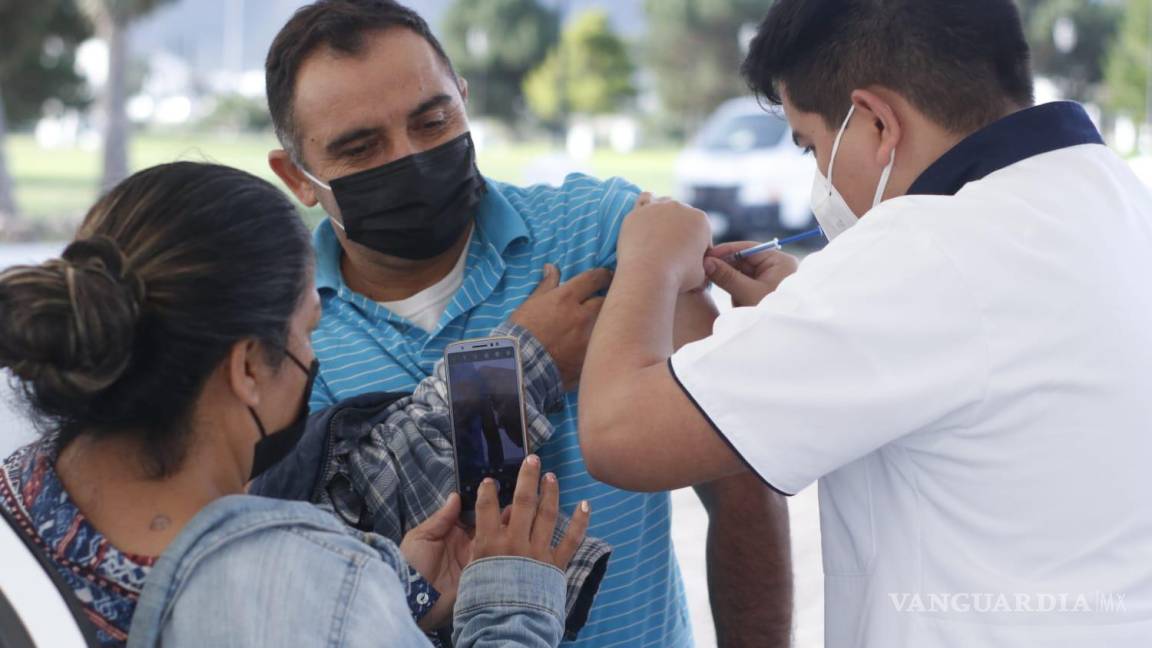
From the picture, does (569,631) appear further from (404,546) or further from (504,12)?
(504,12)

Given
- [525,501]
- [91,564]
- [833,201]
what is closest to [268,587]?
[91,564]

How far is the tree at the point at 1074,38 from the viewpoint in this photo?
103ft

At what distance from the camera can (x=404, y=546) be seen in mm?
1553

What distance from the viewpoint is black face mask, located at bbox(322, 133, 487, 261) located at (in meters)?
1.95

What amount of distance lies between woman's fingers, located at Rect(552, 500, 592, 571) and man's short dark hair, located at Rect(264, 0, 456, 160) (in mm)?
850

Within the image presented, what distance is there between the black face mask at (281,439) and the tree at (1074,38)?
3271 centimetres

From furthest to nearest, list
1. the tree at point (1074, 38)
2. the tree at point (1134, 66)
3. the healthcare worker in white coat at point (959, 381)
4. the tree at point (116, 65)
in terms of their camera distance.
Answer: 1. the tree at point (1074, 38)
2. the tree at point (1134, 66)
3. the tree at point (116, 65)
4. the healthcare worker in white coat at point (959, 381)

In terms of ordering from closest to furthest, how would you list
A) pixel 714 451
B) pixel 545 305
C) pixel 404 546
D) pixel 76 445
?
1. pixel 76 445
2. pixel 714 451
3. pixel 404 546
4. pixel 545 305

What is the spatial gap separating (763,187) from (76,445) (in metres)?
13.5

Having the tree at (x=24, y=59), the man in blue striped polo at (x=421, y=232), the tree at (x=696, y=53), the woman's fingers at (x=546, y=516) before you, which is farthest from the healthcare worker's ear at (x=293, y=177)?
the tree at (x=696, y=53)

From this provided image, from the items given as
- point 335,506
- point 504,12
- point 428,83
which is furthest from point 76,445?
point 504,12

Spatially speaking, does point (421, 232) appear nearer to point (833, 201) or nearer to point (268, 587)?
point (833, 201)

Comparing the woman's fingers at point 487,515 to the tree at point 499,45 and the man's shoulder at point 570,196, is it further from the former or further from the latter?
the tree at point 499,45

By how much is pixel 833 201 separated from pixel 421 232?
653 millimetres
